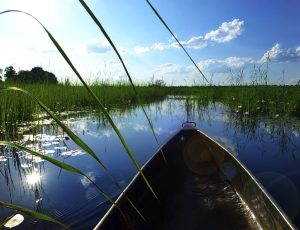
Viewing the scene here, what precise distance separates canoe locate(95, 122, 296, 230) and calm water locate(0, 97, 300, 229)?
63 centimetres

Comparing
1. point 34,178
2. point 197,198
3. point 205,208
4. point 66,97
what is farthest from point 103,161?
point 66,97

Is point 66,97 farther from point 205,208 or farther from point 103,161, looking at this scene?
point 205,208

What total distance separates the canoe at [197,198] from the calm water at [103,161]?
628 millimetres

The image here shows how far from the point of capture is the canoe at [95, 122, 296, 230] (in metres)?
2.35

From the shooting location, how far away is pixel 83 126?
848 cm

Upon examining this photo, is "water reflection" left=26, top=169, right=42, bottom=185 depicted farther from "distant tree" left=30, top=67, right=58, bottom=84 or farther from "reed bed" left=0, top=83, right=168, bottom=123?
"distant tree" left=30, top=67, right=58, bottom=84

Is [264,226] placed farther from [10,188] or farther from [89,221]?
[10,188]

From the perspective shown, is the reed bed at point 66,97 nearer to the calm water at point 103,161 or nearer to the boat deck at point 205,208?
the calm water at point 103,161

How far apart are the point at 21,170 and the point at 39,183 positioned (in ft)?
1.95

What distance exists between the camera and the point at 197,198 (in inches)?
131

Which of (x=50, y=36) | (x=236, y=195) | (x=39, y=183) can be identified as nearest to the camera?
(x=50, y=36)

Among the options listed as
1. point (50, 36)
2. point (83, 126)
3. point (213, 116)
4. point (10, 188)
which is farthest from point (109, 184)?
point (213, 116)

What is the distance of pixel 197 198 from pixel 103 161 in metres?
2.40

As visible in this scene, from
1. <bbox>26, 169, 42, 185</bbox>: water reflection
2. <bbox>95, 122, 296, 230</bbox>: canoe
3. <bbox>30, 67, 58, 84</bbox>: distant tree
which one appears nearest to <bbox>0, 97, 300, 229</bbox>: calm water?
<bbox>26, 169, 42, 185</bbox>: water reflection
